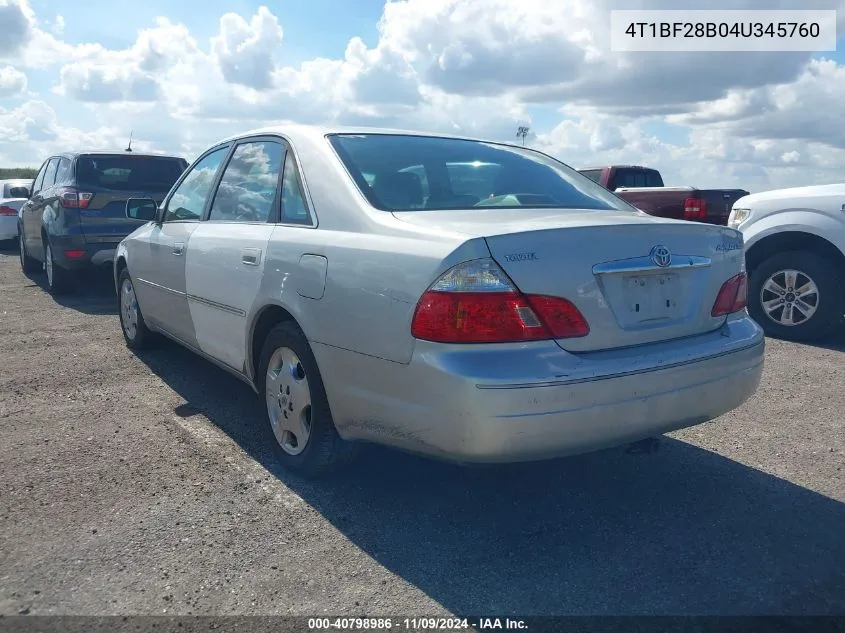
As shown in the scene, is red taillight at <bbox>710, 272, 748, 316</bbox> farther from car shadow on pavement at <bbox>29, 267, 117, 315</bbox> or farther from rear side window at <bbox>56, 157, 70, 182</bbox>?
rear side window at <bbox>56, 157, 70, 182</bbox>

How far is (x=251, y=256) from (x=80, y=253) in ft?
18.8

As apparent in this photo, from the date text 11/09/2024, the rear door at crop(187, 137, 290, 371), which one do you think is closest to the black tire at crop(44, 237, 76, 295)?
the rear door at crop(187, 137, 290, 371)

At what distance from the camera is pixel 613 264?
281cm

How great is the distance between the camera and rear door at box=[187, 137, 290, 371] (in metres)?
3.71

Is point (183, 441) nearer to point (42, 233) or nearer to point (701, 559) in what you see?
point (701, 559)

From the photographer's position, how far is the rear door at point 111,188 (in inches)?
338

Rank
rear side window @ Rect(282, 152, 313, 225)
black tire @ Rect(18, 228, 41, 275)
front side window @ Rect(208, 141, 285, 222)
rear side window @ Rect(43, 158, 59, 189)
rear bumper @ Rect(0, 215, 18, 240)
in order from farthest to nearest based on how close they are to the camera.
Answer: rear bumper @ Rect(0, 215, 18, 240)
black tire @ Rect(18, 228, 41, 275)
rear side window @ Rect(43, 158, 59, 189)
front side window @ Rect(208, 141, 285, 222)
rear side window @ Rect(282, 152, 313, 225)

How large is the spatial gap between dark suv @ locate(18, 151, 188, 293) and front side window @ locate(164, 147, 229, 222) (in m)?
3.55

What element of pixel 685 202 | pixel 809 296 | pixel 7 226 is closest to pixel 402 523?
pixel 809 296

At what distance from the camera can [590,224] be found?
2906mm

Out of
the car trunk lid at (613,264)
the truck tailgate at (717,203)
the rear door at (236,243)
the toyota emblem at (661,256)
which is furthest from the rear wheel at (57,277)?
the truck tailgate at (717,203)

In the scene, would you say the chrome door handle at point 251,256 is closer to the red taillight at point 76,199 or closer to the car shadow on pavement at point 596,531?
the car shadow on pavement at point 596,531

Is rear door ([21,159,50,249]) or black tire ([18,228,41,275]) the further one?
black tire ([18,228,41,275])

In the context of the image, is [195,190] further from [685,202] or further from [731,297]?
[685,202]
